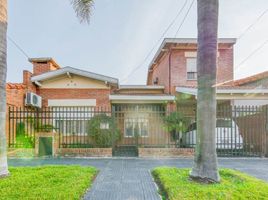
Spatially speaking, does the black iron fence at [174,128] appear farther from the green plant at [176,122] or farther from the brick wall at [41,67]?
the brick wall at [41,67]

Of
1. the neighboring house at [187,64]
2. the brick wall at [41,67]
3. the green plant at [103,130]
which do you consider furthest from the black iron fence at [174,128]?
the brick wall at [41,67]

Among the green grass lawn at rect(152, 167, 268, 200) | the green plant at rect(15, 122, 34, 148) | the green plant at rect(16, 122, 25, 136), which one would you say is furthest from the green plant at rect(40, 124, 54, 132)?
the green grass lawn at rect(152, 167, 268, 200)

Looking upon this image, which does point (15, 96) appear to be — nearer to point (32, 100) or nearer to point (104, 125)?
point (32, 100)

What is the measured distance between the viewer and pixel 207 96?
6.65 m

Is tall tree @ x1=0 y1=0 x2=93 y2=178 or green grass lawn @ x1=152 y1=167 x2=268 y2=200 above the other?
tall tree @ x1=0 y1=0 x2=93 y2=178

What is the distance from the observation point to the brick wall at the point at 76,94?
16.8 meters

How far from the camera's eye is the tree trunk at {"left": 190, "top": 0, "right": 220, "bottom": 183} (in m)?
6.56

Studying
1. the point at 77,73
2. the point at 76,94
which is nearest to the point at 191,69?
the point at 77,73

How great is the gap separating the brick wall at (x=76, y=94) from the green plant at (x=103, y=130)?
3200mm

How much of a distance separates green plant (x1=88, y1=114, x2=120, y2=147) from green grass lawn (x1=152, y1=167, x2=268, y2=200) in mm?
6079

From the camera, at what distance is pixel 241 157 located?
1275 centimetres

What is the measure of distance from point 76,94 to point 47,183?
10.6 metres

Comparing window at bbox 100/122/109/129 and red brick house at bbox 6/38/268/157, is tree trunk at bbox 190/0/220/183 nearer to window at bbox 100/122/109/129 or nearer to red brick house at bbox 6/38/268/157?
red brick house at bbox 6/38/268/157

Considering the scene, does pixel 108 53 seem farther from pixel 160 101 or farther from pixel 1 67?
pixel 1 67
